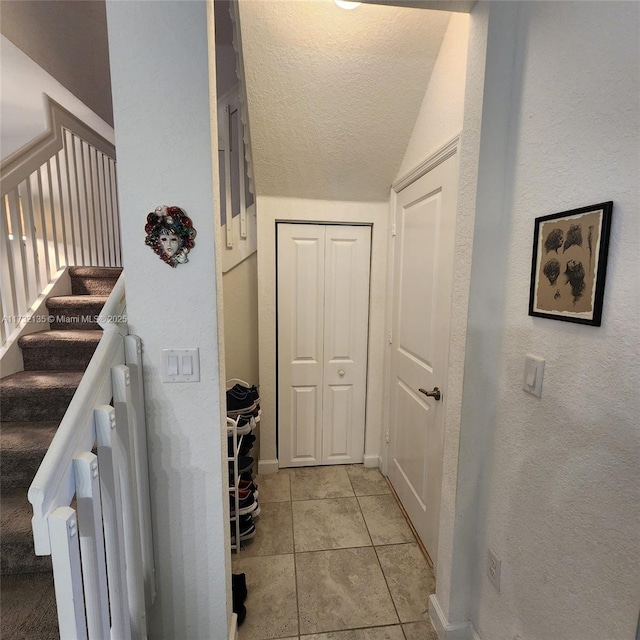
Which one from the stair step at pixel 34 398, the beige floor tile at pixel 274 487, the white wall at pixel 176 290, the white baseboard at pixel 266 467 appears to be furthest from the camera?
the white baseboard at pixel 266 467

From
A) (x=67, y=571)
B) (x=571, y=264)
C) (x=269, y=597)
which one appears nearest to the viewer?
(x=67, y=571)

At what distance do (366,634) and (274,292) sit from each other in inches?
72.1

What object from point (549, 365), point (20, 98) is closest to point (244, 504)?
point (549, 365)

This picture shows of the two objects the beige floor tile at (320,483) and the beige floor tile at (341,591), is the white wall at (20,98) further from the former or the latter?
the beige floor tile at (341,591)

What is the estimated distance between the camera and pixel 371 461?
2533mm

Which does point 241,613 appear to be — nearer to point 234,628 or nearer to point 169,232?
point 234,628

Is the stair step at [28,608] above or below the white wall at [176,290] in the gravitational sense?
below

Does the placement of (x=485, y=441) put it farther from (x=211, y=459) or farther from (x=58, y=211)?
(x=58, y=211)

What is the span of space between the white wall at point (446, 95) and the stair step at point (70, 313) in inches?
83.5

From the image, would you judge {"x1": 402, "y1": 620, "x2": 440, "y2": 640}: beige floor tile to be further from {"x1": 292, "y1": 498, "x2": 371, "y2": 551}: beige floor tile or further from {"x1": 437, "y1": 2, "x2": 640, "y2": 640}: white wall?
{"x1": 292, "y1": 498, "x2": 371, "y2": 551}: beige floor tile

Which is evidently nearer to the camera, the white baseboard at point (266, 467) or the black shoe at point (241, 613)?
the black shoe at point (241, 613)

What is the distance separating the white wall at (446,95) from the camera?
135 cm

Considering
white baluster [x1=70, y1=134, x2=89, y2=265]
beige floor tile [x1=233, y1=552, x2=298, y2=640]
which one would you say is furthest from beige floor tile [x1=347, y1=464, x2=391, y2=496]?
white baluster [x1=70, y1=134, x2=89, y2=265]

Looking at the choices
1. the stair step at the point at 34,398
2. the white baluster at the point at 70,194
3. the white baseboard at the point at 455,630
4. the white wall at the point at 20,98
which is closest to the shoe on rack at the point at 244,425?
the stair step at the point at 34,398
